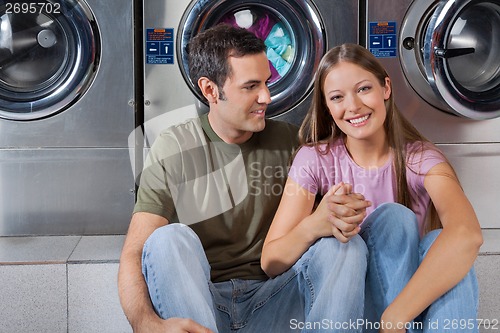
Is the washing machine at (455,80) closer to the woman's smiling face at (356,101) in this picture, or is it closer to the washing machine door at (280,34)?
the washing machine door at (280,34)

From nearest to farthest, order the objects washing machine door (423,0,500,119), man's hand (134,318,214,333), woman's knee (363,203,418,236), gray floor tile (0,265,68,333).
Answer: man's hand (134,318,214,333)
woman's knee (363,203,418,236)
gray floor tile (0,265,68,333)
washing machine door (423,0,500,119)

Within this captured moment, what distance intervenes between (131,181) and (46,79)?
411 mm

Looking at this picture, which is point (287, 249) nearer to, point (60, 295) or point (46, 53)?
point (60, 295)

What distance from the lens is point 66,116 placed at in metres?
2.16

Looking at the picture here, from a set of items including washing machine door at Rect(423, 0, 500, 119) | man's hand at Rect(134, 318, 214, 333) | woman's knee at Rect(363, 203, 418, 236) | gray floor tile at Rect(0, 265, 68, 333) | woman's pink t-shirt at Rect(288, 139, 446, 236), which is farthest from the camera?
washing machine door at Rect(423, 0, 500, 119)

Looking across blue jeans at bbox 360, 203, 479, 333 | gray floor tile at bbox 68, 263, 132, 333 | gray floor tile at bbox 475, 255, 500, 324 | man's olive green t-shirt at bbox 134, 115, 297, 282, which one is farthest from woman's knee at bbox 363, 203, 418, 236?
gray floor tile at bbox 68, 263, 132, 333

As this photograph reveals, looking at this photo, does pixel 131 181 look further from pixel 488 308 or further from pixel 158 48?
pixel 488 308

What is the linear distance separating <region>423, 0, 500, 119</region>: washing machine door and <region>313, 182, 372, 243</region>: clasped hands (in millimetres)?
899

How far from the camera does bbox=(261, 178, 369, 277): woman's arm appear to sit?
132 cm

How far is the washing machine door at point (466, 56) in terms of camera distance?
2.08 metres

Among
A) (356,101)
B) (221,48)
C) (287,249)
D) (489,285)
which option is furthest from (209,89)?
(489,285)

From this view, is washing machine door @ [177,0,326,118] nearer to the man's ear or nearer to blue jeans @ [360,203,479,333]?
the man's ear

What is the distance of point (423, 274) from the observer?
1.31 metres

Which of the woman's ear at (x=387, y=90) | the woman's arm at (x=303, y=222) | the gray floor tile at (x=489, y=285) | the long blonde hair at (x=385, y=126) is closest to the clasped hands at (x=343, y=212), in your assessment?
the woman's arm at (x=303, y=222)
